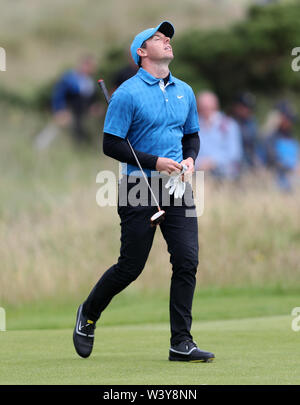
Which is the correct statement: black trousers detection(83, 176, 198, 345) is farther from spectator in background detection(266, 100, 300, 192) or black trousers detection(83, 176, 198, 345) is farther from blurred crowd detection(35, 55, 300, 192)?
spectator in background detection(266, 100, 300, 192)

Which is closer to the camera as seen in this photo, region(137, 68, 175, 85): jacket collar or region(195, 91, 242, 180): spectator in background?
region(137, 68, 175, 85): jacket collar

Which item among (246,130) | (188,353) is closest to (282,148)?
(246,130)

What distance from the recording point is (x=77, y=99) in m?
22.2

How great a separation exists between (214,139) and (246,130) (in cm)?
189

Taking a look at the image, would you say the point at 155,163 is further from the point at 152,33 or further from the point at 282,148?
the point at 282,148

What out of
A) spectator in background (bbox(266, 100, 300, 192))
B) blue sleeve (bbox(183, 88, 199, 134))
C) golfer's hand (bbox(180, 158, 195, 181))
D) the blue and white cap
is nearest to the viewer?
golfer's hand (bbox(180, 158, 195, 181))

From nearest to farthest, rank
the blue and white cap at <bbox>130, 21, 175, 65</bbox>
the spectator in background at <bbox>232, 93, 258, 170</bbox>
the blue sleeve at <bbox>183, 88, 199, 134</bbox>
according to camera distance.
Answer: the blue and white cap at <bbox>130, 21, 175, 65</bbox>, the blue sleeve at <bbox>183, 88, 199, 134</bbox>, the spectator in background at <bbox>232, 93, 258, 170</bbox>

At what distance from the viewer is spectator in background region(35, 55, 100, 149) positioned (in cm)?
2161

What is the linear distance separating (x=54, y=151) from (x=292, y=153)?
31.3ft

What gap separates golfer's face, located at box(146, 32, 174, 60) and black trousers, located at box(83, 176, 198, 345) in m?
0.86

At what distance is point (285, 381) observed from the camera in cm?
606

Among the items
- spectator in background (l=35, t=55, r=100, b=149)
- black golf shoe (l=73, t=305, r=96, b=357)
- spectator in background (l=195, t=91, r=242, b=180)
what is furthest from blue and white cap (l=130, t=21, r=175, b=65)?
spectator in background (l=35, t=55, r=100, b=149)

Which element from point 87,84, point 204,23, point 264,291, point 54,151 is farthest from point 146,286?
point 204,23

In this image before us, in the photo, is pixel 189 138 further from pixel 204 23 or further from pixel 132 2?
pixel 132 2
